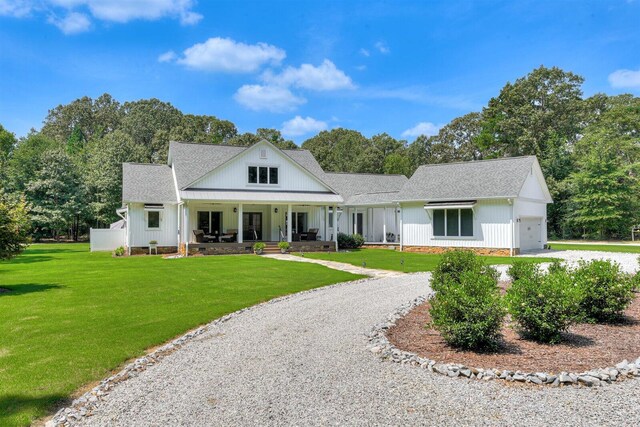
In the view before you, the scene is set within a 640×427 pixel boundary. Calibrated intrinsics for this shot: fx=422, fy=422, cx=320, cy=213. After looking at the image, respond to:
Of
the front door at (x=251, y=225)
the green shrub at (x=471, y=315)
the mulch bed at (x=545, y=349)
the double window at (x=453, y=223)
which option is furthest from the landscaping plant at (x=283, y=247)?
the green shrub at (x=471, y=315)

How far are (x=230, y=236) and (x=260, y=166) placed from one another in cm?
458

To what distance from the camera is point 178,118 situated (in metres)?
64.9

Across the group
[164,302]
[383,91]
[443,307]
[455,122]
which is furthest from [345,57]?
[455,122]

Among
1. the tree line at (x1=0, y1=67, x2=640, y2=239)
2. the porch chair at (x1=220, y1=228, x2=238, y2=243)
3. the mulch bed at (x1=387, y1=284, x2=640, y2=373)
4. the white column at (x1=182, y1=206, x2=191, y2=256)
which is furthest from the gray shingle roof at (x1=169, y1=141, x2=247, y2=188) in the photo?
the mulch bed at (x1=387, y1=284, x2=640, y2=373)

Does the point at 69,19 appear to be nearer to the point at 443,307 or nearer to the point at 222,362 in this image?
the point at 222,362

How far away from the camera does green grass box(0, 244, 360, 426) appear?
5.01m

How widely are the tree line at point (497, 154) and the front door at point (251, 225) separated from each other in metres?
13.4

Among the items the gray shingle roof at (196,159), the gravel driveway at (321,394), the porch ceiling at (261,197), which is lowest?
the gravel driveway at (321,394)

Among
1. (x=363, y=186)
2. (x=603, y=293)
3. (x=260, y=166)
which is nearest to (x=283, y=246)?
(x=260, y=166)

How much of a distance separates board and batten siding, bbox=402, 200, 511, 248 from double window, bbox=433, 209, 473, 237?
242mm

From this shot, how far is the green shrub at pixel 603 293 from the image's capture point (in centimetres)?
716

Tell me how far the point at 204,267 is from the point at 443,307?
11932mm

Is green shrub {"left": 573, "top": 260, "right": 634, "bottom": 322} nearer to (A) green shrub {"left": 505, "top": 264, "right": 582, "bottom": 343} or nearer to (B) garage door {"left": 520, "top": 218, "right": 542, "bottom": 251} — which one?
(A) green shrub {"left": 505, "top": 264, "right": 582, "bottom": 343}

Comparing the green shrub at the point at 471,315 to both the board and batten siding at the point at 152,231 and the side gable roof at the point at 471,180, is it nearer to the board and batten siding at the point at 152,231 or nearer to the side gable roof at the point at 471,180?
the side gable roof at the point at 471,180
